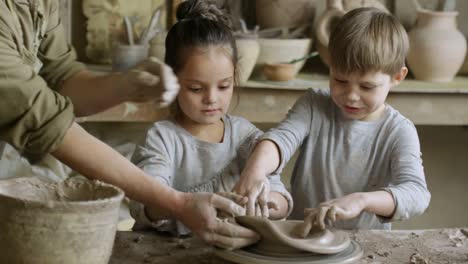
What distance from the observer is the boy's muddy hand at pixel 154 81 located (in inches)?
70.3

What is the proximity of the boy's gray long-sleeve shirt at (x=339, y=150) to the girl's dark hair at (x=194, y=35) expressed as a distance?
0.27 meters

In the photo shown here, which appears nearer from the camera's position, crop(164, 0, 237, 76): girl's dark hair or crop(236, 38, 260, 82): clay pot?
crop(164, 0, 237, 76): girl's dark hair

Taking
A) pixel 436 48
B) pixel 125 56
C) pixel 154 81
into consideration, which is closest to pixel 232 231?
pixel 154 81

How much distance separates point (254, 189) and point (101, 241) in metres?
0.55

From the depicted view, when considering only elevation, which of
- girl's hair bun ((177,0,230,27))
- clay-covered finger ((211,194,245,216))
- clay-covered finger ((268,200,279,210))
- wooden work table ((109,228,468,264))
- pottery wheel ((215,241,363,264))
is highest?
girl's hair bun ((177,0,230,27))

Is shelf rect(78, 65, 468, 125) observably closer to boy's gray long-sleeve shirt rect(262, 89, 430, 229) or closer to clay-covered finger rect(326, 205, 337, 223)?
boy's gray long-sleeve shirt rect(262, 89, 430, 229)

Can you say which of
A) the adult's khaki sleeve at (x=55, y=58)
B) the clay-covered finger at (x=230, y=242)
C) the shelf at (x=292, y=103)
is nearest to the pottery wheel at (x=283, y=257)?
the clay-covered finger at (x=230, y=242)

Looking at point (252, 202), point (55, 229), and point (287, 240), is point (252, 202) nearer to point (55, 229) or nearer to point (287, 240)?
point (287, 240)

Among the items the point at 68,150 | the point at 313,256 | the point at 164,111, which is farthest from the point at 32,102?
the point at 164,111

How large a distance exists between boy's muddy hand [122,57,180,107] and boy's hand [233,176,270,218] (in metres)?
0.40

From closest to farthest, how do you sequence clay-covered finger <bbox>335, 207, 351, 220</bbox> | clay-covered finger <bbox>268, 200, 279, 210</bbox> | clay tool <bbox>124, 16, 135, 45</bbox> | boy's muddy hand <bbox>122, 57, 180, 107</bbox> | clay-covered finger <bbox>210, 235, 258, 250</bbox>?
boy's muddy hand <bbox>122, 57, 180, 107</bbox> → clay-covered finger <bbox>210, 235, 258, 250</bbox> → clay-covered finger <bbox>335, 207, 351, 220</bbox> → clay-covered finger <bbox>268, 200, 279, 210</bbox> → clay tool <bbox>124, 16, 135, 45</bbox>

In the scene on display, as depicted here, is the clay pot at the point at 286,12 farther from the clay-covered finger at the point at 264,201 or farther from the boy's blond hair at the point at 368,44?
the clay-covered finger at the point at 264,201

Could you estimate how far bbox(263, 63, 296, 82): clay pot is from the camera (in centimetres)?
403

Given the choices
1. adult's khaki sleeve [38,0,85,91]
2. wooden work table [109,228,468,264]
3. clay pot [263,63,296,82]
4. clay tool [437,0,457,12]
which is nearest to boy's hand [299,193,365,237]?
wooden work table [109,228,468,264]
